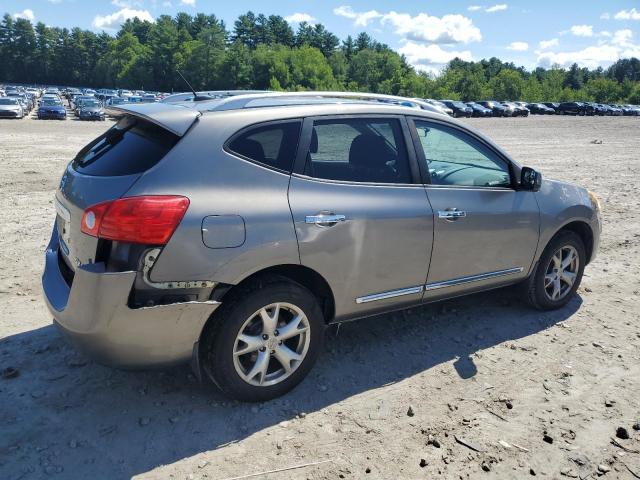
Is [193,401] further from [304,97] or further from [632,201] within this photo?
[632,201]

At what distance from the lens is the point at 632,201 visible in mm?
10586

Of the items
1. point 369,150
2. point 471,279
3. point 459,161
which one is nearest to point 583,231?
point 459,161

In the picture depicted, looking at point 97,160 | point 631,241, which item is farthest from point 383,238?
point 631,241

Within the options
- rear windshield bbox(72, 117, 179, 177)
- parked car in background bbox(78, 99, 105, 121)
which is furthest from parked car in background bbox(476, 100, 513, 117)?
rear windshield bbox(72, 117, 179, 177)

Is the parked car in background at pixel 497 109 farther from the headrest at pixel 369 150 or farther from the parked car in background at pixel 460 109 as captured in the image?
the headrest at pixel 369 150

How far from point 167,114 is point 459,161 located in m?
2.53

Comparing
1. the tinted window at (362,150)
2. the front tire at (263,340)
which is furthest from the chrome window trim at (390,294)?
the tinted window at (362,150)

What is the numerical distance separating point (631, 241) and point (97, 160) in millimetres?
6946

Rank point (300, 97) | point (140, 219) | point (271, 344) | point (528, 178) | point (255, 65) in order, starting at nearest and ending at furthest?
point (140, 219)
point (271, 344)
point (300, 97)
point (528, 178)
point (255, 65)

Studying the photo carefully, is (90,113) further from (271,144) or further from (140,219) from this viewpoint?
(140,219)

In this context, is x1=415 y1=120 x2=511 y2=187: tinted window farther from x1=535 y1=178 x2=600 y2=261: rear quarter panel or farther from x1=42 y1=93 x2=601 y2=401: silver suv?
x1=535 y1=178 x2=600 y2=261: rear quarter panel

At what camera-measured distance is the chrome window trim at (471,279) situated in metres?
4.10

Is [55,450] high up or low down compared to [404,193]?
down

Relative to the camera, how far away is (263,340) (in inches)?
132
